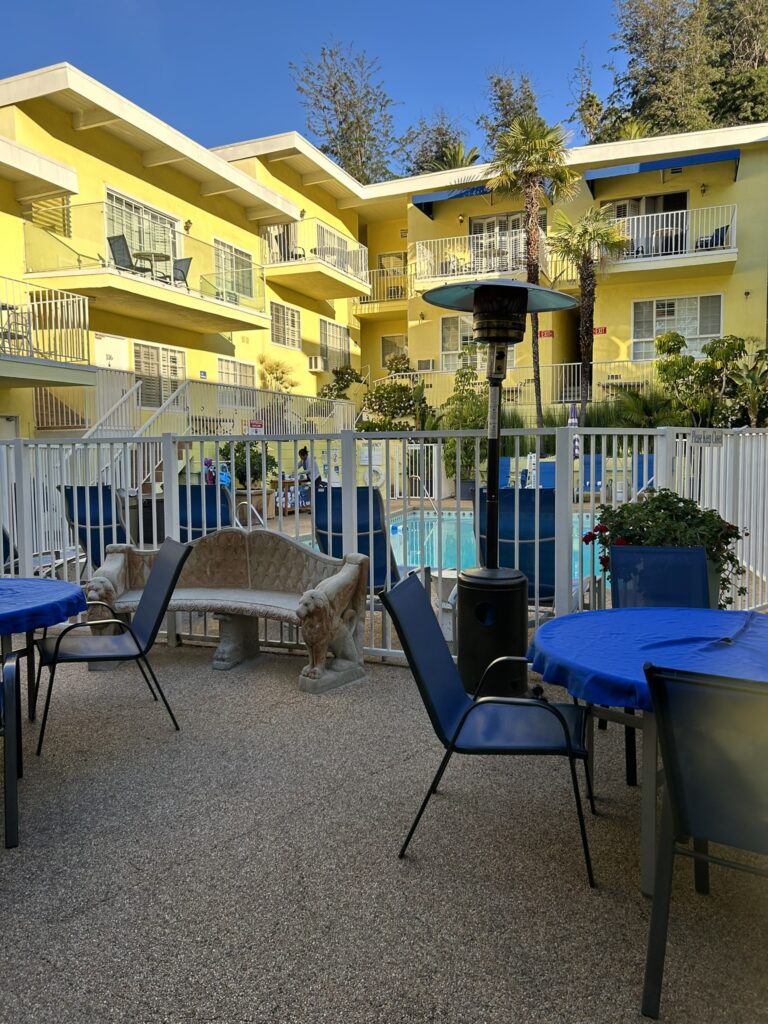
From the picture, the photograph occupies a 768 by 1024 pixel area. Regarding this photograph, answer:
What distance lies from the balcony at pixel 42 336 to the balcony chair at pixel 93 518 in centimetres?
699

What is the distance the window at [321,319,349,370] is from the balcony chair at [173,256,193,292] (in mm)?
8381

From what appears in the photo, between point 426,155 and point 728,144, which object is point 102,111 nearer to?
point 728,144

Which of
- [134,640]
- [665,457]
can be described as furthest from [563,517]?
[134,640]

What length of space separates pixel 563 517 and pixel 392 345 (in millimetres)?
24433

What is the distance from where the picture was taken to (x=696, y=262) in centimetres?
2112

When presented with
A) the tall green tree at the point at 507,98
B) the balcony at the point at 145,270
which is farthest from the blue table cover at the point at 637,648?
the tall green tree at the point at 507,98

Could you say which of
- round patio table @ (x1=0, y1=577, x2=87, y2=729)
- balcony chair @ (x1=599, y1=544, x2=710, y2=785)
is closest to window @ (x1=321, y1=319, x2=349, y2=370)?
round patio table @ (x1=0, y1=577, x2=87, y2=729)

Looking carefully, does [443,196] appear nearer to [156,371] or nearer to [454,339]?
[454,339]

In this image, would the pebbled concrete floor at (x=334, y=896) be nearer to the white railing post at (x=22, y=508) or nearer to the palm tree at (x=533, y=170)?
the white railing post at (x=22, y=508)

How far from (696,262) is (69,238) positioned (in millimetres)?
15942

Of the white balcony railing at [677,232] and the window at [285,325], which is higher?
the white balcony railing at [677,232]

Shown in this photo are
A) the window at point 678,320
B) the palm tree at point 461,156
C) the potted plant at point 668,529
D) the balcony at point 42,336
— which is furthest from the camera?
the palm tree at point 461,156

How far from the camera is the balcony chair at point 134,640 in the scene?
4.13 m

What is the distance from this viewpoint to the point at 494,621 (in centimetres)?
473
